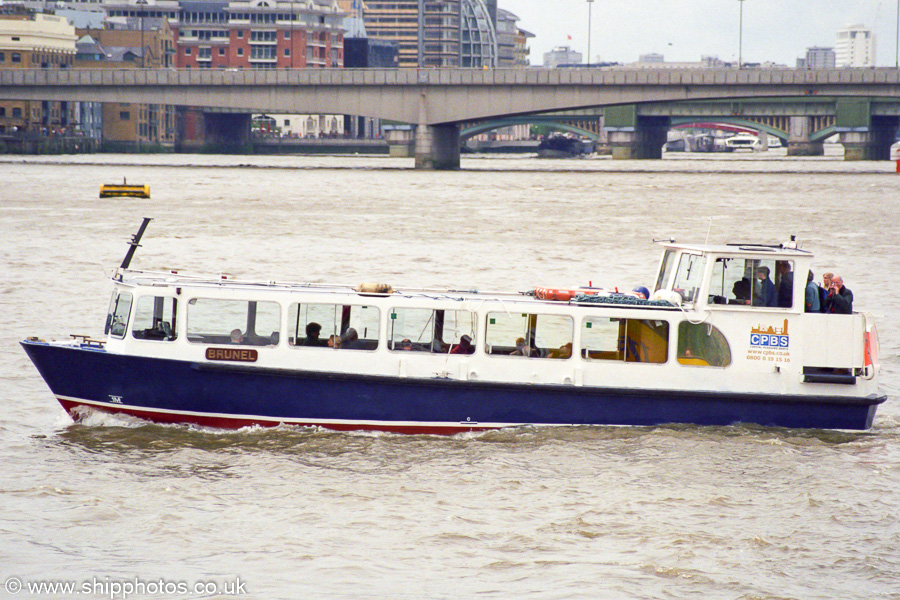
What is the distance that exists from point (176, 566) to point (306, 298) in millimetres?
5768

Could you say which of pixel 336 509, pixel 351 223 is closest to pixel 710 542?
pixel 336 509

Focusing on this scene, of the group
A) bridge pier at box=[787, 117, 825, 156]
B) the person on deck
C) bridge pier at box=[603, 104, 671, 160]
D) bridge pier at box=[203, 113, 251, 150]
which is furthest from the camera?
bridge pier at box=[787, 117, 825, 156]

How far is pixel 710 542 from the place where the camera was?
13.0 metres

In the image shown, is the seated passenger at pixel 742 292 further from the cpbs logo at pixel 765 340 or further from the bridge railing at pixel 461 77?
the bridge railing at pixel 461 77

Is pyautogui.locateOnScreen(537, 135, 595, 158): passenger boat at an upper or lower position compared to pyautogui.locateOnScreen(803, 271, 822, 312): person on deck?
upper

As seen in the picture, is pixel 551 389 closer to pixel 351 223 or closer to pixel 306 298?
pixel 306 298

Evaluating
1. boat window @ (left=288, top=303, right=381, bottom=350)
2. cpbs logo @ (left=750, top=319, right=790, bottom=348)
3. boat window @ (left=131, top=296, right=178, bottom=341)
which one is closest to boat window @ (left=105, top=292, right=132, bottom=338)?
boat window @ (left=131, top=296, right=178, bottom=341)

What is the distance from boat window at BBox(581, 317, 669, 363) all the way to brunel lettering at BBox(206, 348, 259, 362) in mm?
4600

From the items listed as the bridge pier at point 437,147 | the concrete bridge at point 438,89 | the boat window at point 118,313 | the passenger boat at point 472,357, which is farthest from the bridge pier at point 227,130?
the passenger boat at point 472,357

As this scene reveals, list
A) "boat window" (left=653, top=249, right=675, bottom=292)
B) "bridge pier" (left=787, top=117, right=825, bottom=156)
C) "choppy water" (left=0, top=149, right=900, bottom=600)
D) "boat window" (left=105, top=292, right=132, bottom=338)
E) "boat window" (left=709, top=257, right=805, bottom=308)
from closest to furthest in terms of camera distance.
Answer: "choppy water" (left=0, top=149, right=900, bottom=600) → "boat window" (left=105, top=292, right=132, bottom=338) → "boat window" (left=709, top=257, right=805, bottom=308) → "boat window" (left=653, top=249, right=675, bottom=292) → "bridge pier" (left=787, top=117, right=825, bottom=156)

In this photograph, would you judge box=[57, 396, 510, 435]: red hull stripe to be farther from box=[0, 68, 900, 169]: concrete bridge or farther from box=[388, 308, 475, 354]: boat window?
box=[0, 68, 900, 169]: concrete bridge

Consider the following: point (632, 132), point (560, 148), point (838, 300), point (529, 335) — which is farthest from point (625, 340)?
point (560, 148)

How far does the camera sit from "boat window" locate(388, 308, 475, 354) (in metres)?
16.9

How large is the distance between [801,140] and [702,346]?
6271 inches
